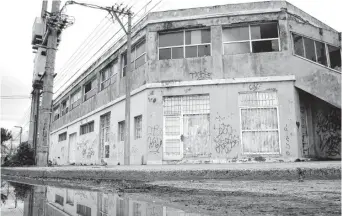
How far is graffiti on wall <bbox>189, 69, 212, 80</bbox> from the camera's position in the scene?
46.4 feet

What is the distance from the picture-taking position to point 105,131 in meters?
19.5

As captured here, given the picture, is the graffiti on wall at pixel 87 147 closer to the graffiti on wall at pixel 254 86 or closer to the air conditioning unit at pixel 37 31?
the air conditioning unit at pixel 37 31

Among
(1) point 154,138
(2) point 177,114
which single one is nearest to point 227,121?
(2) point 177,114

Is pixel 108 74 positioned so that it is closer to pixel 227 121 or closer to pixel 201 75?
pixel 201 75

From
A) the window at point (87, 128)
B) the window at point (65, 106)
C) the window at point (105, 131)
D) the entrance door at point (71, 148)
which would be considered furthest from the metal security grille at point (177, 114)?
the window at point (65, 106)

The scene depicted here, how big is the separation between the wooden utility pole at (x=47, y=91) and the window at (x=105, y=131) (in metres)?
7.04

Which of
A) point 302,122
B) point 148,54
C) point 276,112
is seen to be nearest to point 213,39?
point 148,54

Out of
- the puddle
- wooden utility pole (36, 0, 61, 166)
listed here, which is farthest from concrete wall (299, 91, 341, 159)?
the puddle

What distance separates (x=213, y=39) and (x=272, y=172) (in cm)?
936

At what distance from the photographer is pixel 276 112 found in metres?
13.5

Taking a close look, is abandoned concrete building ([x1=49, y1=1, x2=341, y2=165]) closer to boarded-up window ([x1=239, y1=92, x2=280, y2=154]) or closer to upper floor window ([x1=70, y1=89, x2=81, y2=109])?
boarded-up window ([x1=239, y1=92, x2=280, y2=154])

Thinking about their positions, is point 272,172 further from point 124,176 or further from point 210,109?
point 210,109

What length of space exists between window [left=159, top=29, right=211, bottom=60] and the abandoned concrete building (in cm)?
5

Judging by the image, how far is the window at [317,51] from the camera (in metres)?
14.1
